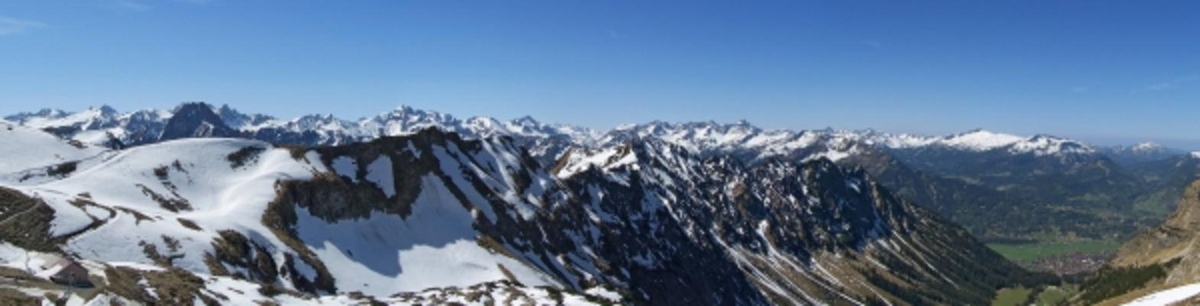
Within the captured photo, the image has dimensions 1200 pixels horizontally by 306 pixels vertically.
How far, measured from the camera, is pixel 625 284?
189000 millimetres

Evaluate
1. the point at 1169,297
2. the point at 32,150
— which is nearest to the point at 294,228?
the point at 32,150

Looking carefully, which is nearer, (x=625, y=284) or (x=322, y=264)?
(x=322, y=264)

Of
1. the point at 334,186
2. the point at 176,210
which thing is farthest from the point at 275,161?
the point at 176,210

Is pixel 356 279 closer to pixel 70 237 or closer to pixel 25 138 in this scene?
pixel 70 237

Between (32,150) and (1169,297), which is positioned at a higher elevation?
(32,150)

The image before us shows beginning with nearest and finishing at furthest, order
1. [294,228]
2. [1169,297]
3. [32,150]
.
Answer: [1169,297] → [294,228] → [32,150]

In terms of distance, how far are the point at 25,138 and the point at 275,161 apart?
61108 millimetres

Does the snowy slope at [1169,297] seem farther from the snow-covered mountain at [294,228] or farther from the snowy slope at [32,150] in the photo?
the snowy slope at [32,150]

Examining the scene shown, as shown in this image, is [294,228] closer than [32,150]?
Yes

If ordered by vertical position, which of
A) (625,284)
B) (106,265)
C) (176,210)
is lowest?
(625,284)

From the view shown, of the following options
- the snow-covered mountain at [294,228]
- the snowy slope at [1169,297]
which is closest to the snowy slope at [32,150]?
the snow-covered mountain at [294,228]

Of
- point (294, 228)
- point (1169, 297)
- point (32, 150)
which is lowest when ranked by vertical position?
point (1169, 297)

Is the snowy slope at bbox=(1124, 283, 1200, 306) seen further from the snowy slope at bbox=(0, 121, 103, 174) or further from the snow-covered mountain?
the snowy slope at bbox=(0, 121, 103, 174)

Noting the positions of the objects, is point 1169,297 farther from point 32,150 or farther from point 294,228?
point 32,150
